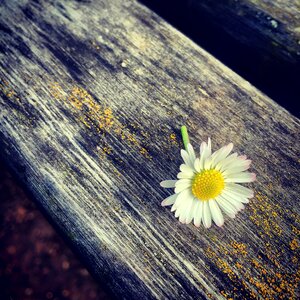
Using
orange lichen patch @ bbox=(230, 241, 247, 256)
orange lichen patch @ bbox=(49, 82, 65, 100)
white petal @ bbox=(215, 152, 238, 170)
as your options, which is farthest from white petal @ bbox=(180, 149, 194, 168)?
orange lichen patch @ bbox=(49, 82, 65, 100)

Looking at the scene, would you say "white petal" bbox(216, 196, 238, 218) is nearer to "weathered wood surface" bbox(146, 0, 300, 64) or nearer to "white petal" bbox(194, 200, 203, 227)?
"white petal" bbox(194, 200, 203, 227)

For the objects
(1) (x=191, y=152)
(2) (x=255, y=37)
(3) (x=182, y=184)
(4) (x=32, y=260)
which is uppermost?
(2) (x=255, y=37)

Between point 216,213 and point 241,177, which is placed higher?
point 241,177

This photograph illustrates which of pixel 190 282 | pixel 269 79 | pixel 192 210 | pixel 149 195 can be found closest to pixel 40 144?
pixel 149 195

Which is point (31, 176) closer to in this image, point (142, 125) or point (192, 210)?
point (142, 125)

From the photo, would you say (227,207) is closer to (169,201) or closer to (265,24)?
(169,201)

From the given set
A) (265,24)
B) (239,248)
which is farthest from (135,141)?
(265,24)
